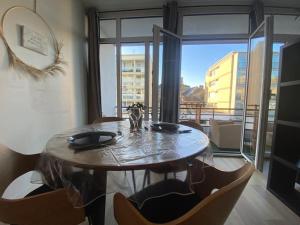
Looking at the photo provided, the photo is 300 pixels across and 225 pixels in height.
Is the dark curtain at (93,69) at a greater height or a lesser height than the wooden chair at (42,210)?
greater

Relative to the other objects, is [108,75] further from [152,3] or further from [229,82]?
[229,82]

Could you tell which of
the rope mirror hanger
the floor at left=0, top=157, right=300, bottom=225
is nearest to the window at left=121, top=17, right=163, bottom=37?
the rope mirror hanger

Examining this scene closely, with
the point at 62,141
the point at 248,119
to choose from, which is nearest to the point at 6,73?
the point at 62,141

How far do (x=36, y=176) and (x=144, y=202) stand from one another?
27.7 inches

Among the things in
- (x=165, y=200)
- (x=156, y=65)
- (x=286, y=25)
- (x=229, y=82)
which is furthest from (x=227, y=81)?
(x=165, y=200)

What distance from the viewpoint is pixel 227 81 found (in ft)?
15.7

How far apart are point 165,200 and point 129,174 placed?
10.7 inches

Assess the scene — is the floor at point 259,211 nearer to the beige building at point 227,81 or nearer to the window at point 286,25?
the beige building at point 227,81

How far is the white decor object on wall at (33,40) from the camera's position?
204cm

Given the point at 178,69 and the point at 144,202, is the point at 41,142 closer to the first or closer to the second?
the point at 144,202

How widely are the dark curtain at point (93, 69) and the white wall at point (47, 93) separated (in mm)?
111

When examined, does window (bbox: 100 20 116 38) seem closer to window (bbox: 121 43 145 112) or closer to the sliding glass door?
window (bbox: 121 43 145 112)

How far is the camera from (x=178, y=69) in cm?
345

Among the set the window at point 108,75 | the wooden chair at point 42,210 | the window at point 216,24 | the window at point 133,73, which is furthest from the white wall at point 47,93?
the window at point 216,24
